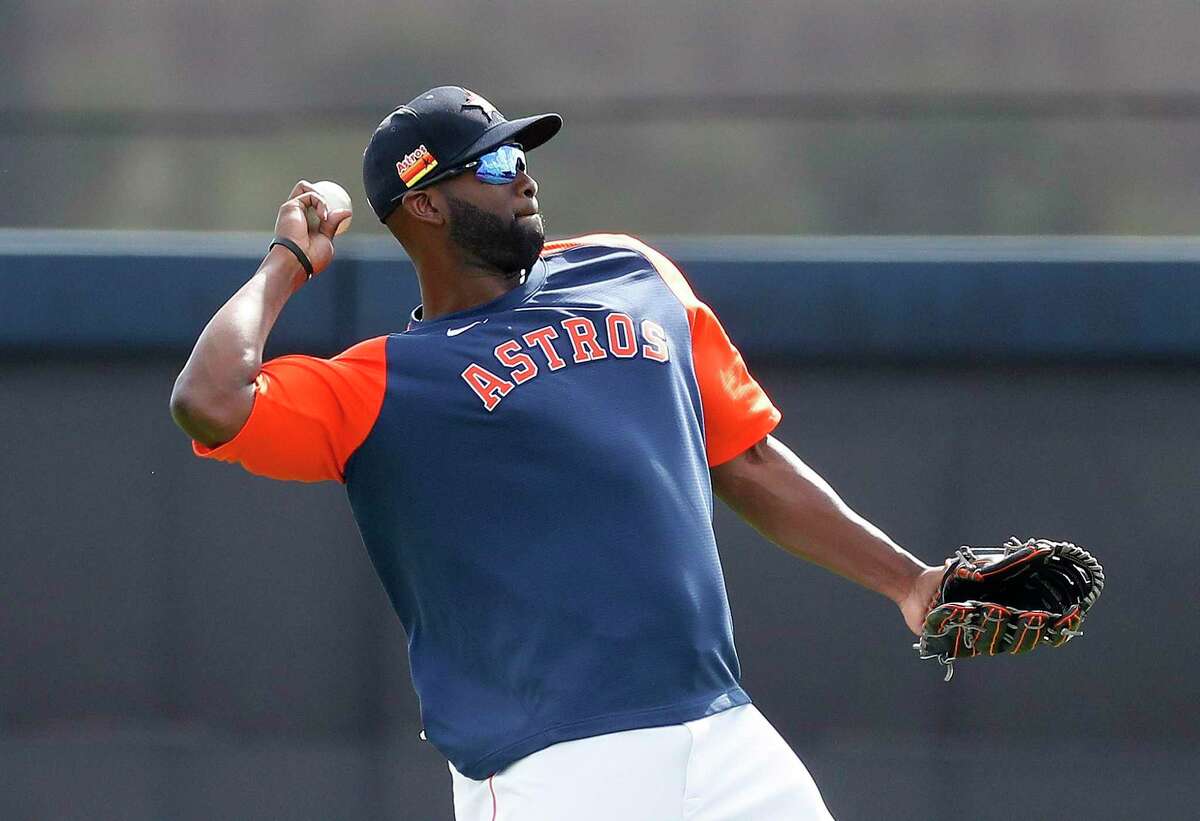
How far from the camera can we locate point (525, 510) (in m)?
2.46

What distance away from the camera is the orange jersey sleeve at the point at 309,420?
250 centimetres

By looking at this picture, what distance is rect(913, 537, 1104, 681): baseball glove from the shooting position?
267 cm

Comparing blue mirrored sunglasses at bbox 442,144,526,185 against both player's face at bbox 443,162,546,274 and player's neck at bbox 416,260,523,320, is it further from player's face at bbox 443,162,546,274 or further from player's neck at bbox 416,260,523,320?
player's neck at bbox 416,260,523,320

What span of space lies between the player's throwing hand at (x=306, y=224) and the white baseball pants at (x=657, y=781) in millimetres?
933

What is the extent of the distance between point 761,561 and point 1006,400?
0.80 m

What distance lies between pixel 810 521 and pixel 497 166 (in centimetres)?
84

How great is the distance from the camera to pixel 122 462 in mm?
4348

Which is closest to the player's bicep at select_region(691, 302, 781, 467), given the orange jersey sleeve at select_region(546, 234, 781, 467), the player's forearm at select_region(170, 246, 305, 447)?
the orange jersey sleeve at select_region(546, 234, 781, 467)

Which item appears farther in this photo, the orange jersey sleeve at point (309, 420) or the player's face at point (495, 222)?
the player's face at point (495, 222)

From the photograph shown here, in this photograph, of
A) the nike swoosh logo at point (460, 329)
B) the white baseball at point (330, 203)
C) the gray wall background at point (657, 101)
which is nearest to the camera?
the nike swoosh logo at point (460, 329)

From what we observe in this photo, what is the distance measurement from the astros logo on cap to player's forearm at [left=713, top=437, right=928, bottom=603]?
0.74 metres

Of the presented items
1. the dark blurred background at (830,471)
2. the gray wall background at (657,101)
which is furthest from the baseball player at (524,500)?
the gray wall background at (657,101)

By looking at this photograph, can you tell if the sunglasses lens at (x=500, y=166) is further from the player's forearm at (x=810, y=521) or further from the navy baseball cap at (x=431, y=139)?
the player's forearm at (x=810, y=521)

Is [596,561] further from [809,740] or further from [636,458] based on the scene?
[809,740]
